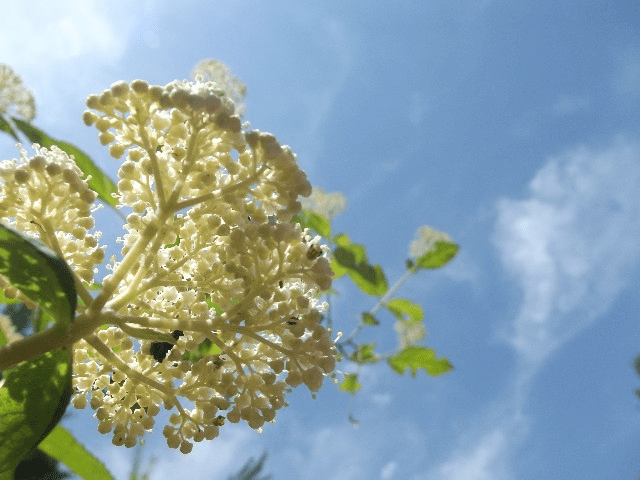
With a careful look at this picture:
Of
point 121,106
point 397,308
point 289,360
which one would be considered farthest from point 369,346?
point 121,106

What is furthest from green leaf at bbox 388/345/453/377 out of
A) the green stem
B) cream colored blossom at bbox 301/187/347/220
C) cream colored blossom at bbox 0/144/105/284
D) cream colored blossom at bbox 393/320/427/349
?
the green stem

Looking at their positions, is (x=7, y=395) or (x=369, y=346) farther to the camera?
(x=369, y=346)

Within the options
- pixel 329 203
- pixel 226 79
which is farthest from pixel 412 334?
pixel 226 79

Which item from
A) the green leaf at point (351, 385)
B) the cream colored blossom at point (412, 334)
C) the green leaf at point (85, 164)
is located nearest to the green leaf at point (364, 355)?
the green leaf at point (351, 385)

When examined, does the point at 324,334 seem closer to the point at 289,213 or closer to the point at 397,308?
the point at 289,213

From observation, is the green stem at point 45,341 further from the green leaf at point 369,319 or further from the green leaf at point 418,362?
the green leaf at point 418,362

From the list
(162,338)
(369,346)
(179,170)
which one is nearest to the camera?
(162,338)
